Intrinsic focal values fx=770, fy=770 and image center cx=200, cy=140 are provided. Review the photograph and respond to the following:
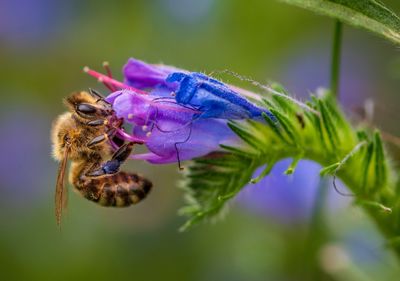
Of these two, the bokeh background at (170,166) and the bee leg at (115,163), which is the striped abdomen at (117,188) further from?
the bokeh background at (170,166)

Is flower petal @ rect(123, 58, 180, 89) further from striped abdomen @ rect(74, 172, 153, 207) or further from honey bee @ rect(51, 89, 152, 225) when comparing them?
striped abdomen @ rect(74, 172, 153, 207)

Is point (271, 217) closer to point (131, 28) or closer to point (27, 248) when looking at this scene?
point (27, 248)

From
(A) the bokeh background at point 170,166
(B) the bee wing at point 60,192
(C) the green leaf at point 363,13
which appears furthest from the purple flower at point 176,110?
(A) the bokeh background at point 170,166

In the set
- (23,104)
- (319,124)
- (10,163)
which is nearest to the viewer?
(319,124)


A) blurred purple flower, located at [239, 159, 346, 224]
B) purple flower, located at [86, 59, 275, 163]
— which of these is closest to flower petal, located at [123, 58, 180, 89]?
purple flower, located at [86, 59, 275, 163]

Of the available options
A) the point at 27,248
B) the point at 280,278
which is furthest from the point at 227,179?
the point at 27,248

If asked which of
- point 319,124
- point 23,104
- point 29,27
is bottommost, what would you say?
point 319,124
